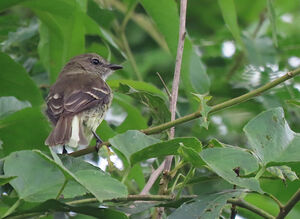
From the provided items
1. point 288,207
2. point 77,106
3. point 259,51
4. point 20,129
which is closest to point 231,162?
point 288,207

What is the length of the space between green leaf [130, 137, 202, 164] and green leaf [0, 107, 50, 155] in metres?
1.08

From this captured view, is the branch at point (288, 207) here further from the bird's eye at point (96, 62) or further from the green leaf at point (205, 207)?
the bird's eye at point (96, 62)

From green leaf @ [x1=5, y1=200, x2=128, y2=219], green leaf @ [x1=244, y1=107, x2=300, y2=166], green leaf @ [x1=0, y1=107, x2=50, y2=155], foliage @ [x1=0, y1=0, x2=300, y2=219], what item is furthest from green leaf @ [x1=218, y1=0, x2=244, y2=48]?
green leaf @ [x1=5, y1=200, x2=128, y2=219]

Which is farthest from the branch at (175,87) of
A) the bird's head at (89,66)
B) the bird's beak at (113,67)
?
the bird's head at (89,66)

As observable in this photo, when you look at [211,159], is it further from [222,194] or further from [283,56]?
[283,56]

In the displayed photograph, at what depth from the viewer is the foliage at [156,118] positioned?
96.7 inches

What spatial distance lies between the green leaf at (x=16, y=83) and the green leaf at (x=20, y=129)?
304 millimetres

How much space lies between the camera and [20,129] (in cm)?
344

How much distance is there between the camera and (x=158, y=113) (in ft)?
10.9

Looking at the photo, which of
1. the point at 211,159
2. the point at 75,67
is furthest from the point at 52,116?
the point at 211,159

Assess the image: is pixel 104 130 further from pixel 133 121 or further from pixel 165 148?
pixel 165 148

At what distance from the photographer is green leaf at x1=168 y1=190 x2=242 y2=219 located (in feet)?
8.14

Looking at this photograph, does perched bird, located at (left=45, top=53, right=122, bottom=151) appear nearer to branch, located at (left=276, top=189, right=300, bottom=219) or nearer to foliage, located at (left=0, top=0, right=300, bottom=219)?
foliage, located at (left=0, top=0, right=300, bottom=219)

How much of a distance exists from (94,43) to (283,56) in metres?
1.49
